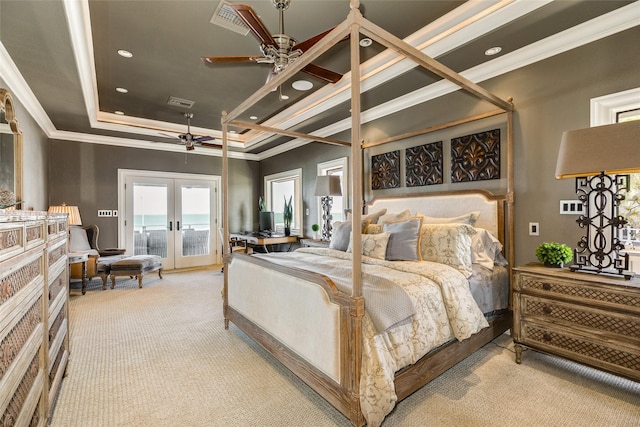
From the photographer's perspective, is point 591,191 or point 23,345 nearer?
point 23,345

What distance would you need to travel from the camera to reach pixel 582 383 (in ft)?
7.10

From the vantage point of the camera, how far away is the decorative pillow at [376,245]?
2.90 m

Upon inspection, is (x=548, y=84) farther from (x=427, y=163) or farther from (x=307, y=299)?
(x=307, y=299)

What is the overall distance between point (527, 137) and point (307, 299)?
2533 mm

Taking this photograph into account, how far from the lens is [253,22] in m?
1.95

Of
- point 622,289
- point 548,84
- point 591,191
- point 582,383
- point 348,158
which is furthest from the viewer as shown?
point 348,158

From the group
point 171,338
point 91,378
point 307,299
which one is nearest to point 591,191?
point 307,299

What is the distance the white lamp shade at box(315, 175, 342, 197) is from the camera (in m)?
4.66

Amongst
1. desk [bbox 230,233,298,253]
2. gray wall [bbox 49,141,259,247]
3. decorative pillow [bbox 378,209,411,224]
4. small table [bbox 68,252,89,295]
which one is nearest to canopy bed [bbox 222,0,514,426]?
decorative pillow [bbox 378,209,411,224]

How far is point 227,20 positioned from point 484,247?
3.03 meters

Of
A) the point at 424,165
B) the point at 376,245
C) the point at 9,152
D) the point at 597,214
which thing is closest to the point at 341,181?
the point at 424,165

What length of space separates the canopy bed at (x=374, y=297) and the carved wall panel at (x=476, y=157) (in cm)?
19

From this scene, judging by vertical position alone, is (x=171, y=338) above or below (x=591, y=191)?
below

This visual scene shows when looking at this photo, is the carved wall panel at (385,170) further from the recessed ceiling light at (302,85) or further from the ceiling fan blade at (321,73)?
the ceiling fan blade at (321,73)
